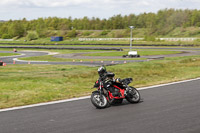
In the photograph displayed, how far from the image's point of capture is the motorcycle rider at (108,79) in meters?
9.38

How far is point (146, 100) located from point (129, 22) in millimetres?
175913

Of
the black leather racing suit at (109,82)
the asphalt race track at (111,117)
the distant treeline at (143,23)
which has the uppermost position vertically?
the distant treeline at (143,23)

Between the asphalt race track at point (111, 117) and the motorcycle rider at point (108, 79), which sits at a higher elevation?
the motorcycle rider at point (108, 79)

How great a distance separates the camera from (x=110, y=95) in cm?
961

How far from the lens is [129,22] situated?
18325 cm

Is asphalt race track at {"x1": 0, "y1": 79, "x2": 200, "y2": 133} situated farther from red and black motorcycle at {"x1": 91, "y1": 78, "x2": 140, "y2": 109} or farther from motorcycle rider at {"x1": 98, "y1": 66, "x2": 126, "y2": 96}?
motorcycle rider at {"x1": 98, "y1": 66, "x2": 126, "y2": 96}

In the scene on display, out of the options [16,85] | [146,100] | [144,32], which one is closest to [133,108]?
[146,100]

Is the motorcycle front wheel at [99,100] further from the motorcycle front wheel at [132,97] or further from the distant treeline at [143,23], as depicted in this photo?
the distant treeline at [143,23]

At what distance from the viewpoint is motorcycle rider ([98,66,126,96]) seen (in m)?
9.38

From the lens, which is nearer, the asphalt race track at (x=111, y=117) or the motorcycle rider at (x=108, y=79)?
the asphalt race track at (x=111, y=117)

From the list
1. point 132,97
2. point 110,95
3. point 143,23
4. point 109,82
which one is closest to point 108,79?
point 109,82

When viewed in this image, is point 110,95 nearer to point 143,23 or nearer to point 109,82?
point 109,82

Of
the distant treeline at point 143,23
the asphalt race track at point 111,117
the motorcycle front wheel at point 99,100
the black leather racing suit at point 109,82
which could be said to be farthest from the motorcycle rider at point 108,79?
the distant treeline at point 143,23

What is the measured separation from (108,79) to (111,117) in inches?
68.7
